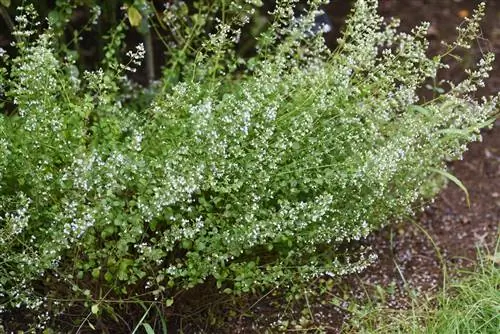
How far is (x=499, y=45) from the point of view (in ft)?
18.3

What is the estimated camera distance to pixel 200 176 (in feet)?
8.45

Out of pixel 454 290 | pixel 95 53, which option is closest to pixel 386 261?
pixel 454 290

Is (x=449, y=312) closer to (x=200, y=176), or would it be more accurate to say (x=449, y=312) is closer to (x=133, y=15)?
(x=200, y=176)

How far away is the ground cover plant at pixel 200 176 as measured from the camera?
261 centimetres

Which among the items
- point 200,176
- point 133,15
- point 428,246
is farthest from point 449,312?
point 133,15

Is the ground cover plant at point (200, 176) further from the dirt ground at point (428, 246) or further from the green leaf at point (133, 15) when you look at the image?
the green leaf at point (133, 15)

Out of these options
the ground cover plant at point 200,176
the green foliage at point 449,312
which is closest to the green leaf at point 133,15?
the ground cover plant at point 200,176

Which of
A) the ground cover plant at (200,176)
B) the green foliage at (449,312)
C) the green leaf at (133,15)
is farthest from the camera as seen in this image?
the green leaf at (133,15)

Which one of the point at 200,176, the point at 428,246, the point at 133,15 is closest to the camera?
the point at 200,176

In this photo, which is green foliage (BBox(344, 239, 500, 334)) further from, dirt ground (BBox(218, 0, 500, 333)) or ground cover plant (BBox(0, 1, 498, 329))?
ground cover plant (BBox(0, 1, 498, 329))

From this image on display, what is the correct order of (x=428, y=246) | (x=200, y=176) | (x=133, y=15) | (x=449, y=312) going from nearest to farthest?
(x=200, y=176) < (x=449, y=312) < (x=133, y=15) < (x=428, y=246)

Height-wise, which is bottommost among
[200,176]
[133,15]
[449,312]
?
[449,312]

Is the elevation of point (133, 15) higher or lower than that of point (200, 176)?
higher

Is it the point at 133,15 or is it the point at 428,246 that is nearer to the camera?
the point at 133,15
